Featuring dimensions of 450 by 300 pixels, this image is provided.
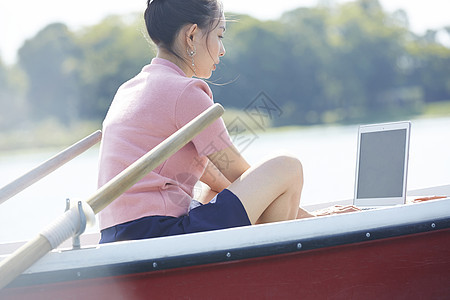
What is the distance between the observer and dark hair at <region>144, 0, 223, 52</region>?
185 centimetres

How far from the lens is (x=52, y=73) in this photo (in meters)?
30.2

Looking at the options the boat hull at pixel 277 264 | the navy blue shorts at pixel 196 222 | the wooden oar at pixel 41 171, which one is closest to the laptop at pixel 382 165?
the boat hull at pixel 277 264

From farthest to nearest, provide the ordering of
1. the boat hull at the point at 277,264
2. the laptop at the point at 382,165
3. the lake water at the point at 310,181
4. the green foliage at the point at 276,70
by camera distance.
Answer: the green foliage at the point at 276,70 < the lake water at the point at 310,181 < the laptop at the point at 382,165 < the boat hull at the point at 277,264

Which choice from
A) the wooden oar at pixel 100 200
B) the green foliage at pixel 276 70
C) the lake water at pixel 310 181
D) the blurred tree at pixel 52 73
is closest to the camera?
the wooden oar at pixel 100 200

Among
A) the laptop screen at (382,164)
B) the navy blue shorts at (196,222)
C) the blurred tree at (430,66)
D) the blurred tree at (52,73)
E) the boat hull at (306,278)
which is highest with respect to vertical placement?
the blurred tree at (430,66)

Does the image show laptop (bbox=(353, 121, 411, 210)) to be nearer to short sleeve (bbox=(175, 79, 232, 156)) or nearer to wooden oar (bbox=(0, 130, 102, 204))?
short sleeve (bbox=(175, 79, 232, 156))

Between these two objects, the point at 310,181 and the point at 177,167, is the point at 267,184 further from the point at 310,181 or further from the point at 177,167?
the point at 310,181

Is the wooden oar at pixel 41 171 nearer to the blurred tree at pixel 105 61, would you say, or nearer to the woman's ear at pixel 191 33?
the woman's ear at pixel 191 33

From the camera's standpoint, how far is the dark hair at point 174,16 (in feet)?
6.07

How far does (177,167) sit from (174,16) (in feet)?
1.48

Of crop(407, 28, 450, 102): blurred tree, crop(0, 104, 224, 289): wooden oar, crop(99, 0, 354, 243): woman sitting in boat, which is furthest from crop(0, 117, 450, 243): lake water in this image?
crop(407, 28, 450, 102): blurred tree

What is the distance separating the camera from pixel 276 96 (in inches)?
1159

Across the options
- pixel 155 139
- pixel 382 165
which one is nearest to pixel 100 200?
pixel 155 139

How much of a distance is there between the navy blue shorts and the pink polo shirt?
2 cm
